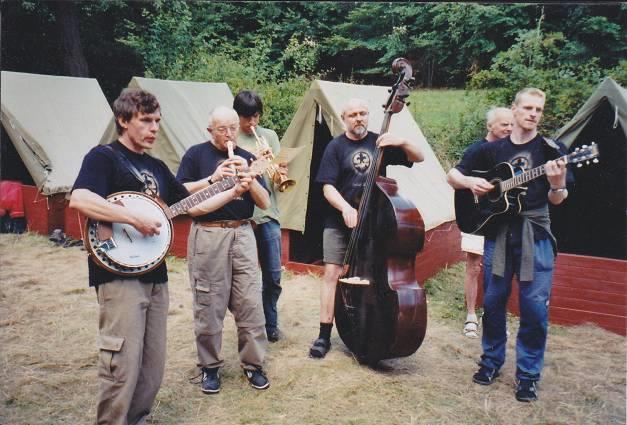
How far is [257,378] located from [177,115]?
4.67m

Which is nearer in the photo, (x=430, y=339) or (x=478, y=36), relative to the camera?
(x=430, y=339)

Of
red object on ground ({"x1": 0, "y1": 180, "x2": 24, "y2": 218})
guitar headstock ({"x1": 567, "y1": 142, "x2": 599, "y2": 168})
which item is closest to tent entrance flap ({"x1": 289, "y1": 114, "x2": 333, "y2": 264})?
guitar headstock ({"x1": 567, "y1": 142, "x2": 599, "y2": 168})

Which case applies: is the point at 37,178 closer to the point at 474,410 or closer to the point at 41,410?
the point at 41,410

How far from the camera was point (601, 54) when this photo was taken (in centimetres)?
1088

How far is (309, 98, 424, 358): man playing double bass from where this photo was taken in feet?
12.6

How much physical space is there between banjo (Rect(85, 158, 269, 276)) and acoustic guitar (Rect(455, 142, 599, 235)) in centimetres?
210

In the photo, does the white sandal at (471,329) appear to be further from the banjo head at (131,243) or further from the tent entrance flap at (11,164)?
the tent entrance flap at (11,164)

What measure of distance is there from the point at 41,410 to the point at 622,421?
3.61 meters

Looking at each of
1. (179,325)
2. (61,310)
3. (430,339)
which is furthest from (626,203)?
(61,310)

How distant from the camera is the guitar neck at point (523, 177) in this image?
324 centimetres

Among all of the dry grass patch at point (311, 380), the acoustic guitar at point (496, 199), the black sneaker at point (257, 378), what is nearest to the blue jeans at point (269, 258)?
the dry grass patch at point (311, 380)

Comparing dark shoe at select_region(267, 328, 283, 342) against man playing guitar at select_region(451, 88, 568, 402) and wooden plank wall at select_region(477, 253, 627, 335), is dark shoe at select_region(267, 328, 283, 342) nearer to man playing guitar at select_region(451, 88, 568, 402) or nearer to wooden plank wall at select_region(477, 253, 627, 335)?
man playing guitar at select_region(451, 88, 568, 402)

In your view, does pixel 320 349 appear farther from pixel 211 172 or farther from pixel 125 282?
pixel 125 282

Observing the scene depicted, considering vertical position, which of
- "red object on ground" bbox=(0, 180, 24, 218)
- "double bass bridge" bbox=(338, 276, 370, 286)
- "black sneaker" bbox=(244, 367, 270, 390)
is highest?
"double bass bridge" bbox=(338, 276, 370, 286)
